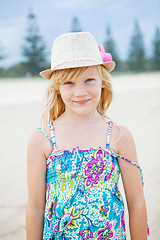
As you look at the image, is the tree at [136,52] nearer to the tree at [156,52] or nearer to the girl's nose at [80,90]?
the tree at [156,52]

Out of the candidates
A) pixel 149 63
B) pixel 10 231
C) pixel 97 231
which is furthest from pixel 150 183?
pixel 149 63

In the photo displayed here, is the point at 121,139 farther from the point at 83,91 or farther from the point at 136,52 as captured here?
the point at 136,52

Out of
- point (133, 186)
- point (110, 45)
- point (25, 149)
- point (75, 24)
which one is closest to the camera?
point (133, 186)

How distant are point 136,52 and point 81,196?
45.6m

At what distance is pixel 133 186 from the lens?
1.78 metres

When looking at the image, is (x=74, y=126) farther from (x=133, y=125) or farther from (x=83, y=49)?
(x=133, y=125)

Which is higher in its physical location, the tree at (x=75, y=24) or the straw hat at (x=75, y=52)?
the tree at (x=75, y=24)

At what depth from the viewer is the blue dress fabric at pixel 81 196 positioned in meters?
1.66

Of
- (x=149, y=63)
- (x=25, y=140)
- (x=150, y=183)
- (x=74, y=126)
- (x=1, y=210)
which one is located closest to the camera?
(x=74, y=126)

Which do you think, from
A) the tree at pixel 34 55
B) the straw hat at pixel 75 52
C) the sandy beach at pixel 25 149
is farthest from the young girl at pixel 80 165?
the tree at pixel 34 55

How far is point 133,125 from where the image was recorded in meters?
6.57

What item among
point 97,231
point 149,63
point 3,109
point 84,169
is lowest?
point 97,231

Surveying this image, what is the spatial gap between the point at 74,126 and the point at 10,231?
68.9 inches

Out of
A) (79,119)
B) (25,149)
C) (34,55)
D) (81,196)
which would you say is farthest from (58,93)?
(34,55)
